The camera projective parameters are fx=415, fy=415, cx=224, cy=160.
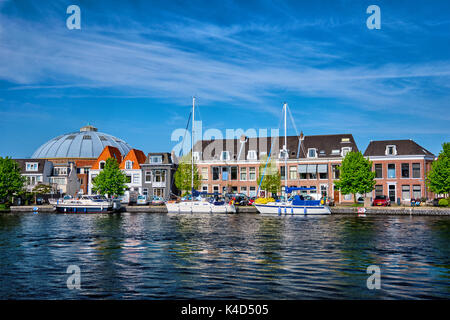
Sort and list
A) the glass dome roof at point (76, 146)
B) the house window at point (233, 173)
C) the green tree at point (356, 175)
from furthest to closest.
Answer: the glass dome roof at point (76, 146)
the house window at point (233, 173)
the green tree at point (356, 175)

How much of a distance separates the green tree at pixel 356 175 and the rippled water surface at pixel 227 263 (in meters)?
36.6

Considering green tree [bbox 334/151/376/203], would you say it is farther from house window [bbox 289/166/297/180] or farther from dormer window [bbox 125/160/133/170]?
dormer window [bbox 125/160/133/170]

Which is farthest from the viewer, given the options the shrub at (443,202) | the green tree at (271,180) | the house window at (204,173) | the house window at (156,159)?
the house window at (156,159)

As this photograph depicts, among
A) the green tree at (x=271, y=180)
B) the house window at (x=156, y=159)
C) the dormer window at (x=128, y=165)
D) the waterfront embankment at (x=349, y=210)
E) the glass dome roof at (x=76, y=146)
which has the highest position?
the glass dome roof at (x=76, y=146)

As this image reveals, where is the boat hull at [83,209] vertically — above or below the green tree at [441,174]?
below

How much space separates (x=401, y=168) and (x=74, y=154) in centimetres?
11194

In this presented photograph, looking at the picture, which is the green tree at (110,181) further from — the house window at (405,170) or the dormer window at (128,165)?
the house window at (405,170)

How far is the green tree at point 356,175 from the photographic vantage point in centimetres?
7862

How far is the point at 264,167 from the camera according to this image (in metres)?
91.1

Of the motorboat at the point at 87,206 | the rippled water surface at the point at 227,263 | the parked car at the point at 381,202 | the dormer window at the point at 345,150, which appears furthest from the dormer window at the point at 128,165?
→ the rippled water surface at the point at 227,263

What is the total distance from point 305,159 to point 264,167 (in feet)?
30.4

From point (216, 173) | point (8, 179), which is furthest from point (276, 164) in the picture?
point (8, 179)

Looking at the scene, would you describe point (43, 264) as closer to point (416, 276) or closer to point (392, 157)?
point (416, 276)
